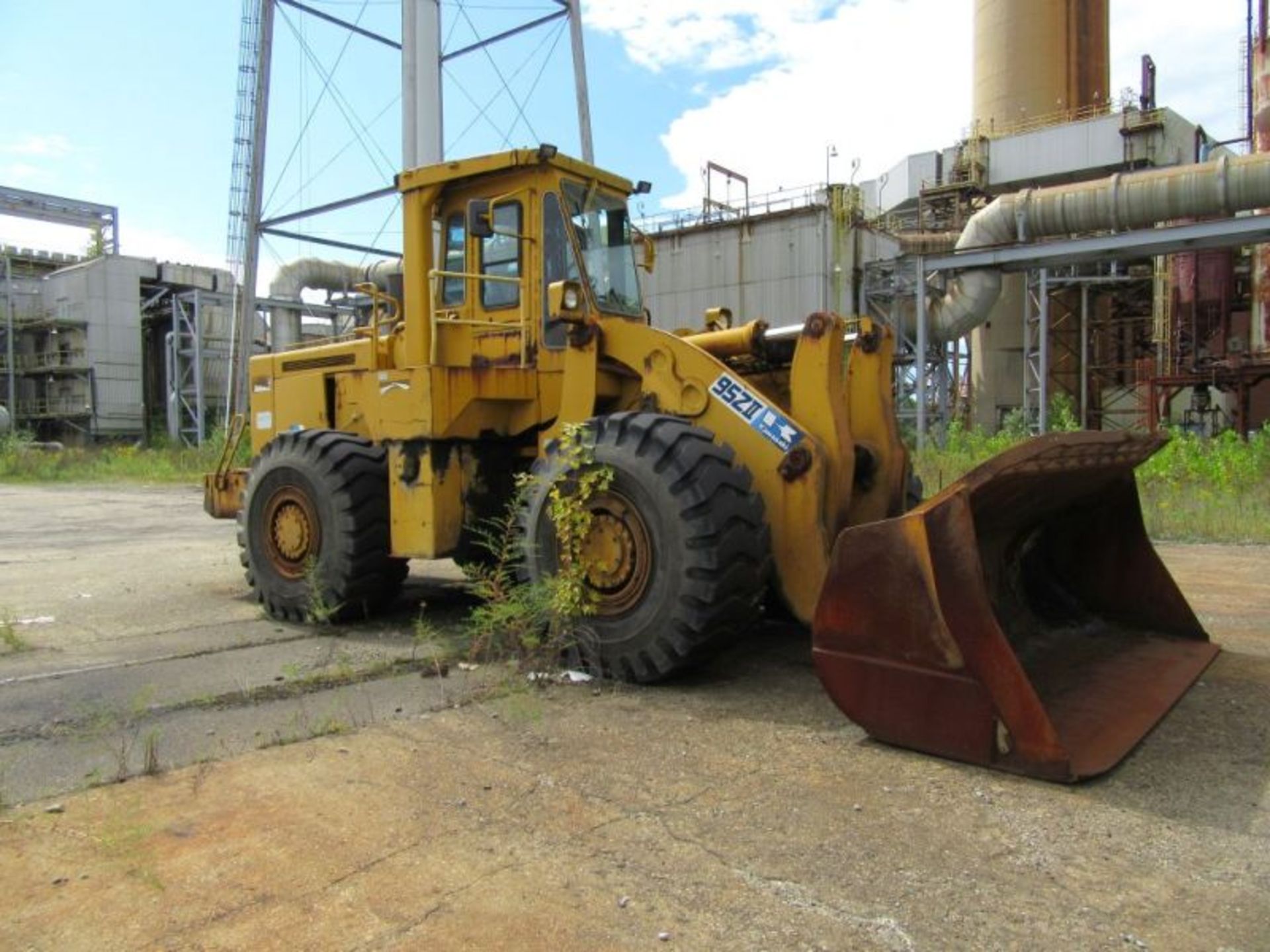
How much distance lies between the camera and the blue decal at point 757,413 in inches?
186

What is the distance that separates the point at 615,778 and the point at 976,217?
70.0 ft

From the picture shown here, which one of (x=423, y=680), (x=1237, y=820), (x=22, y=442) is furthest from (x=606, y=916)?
(x=22, y=442)

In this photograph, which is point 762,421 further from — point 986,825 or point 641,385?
point 986,825

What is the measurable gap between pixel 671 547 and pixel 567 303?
64.9 inches

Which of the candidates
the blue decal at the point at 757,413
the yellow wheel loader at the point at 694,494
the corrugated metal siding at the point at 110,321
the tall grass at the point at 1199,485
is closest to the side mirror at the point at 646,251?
the yellow wheel loader at the point at 694,494

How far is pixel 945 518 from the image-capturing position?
3557mm

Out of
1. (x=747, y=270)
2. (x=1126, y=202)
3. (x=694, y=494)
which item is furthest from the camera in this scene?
(x=747, y=270)

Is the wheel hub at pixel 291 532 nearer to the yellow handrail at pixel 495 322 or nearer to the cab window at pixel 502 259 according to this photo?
the yellow handrail at pixel 495 322

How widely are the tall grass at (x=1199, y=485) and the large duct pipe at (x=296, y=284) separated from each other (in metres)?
24.5

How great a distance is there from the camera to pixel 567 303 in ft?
17.6

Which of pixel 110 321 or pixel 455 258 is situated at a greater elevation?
pixel 110 321

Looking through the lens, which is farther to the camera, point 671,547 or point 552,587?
point 552,587

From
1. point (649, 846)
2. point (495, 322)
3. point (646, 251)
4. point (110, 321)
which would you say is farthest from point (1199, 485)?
point (110, 321)

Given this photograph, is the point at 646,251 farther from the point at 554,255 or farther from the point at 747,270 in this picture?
the point at 747,270
